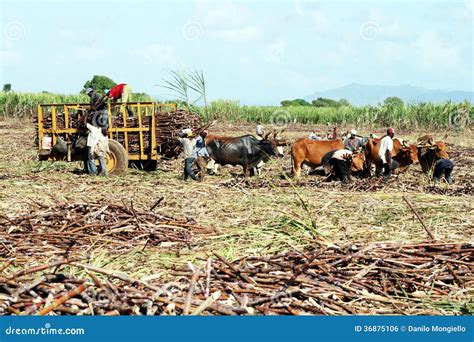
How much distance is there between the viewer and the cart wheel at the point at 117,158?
12.9m

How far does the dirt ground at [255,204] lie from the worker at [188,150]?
0.88 ft

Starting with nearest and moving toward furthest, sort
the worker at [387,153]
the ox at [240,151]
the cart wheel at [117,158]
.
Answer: the worker at [387,153] → the cart wheel at [117,158] → the ox at [240,151]

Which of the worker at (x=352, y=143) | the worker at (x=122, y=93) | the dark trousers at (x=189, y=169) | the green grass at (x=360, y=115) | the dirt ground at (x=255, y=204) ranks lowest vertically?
the dirt ground at (x=255, y=204)

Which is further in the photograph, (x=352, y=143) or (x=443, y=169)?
(x=352, y=143)

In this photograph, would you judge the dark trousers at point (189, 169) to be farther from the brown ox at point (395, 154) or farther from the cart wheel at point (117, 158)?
the brown ox at point (395, 154)

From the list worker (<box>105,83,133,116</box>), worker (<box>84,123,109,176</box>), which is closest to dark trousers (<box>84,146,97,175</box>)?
worker (<box>84,123,109,176</box>)

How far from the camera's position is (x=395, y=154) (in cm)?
1366

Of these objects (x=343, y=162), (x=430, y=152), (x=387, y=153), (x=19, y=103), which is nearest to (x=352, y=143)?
(x=387, y=153)

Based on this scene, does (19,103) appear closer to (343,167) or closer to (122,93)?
(122,93)

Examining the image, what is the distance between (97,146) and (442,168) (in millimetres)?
6477

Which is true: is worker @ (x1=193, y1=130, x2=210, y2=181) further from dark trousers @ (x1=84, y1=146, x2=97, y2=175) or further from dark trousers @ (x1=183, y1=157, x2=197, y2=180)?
dark trousers @ (x1=84, y1=146, x2=97, y2=175)

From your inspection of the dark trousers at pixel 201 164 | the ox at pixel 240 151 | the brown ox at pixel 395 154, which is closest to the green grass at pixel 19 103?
the ox at pixel 240 151

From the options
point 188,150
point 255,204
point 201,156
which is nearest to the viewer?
point 255,204

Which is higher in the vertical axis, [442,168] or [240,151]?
[240,151]
